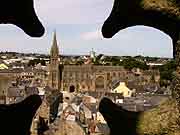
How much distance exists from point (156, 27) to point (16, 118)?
1515 mm

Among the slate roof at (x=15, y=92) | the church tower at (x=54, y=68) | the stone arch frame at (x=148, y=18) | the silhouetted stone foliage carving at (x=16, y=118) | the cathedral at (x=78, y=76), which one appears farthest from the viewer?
the cathedral at (x=78, y=76)

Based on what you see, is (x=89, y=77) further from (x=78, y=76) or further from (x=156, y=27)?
(x=156, y=27)

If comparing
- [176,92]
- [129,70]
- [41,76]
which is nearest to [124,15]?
[176,92]

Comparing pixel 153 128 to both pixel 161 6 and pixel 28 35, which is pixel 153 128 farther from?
pixel 28 35

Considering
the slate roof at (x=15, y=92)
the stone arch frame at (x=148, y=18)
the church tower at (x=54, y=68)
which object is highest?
the church tower at (x=54, y=68)

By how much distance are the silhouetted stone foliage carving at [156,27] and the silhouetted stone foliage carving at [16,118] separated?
0.72 meters

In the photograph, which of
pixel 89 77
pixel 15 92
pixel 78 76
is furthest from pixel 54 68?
pixel 15 92

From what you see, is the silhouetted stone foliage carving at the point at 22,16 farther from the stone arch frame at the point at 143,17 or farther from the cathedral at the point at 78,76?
the cathedral at the point at 78,76

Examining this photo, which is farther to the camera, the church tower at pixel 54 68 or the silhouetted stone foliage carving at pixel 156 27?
the church tower at pixel 54 68

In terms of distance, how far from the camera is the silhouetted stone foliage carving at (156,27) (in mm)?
3441

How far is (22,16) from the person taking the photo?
4078 mm

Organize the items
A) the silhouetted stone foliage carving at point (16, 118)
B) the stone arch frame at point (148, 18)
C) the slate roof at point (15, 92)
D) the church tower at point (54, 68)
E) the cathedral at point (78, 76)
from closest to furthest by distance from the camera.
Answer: the stone arch frame at point (148, 18), the silhouetted stone foliage carving at point (16, 118), the slate roof at point (15, 92), the church tower at point (54, 68), the cathedral at point (78, 76)

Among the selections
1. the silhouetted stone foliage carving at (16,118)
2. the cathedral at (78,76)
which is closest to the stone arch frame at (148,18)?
the silhouetted stone foliage carving at (16,118)

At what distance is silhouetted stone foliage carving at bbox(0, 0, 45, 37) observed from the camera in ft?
12.9
